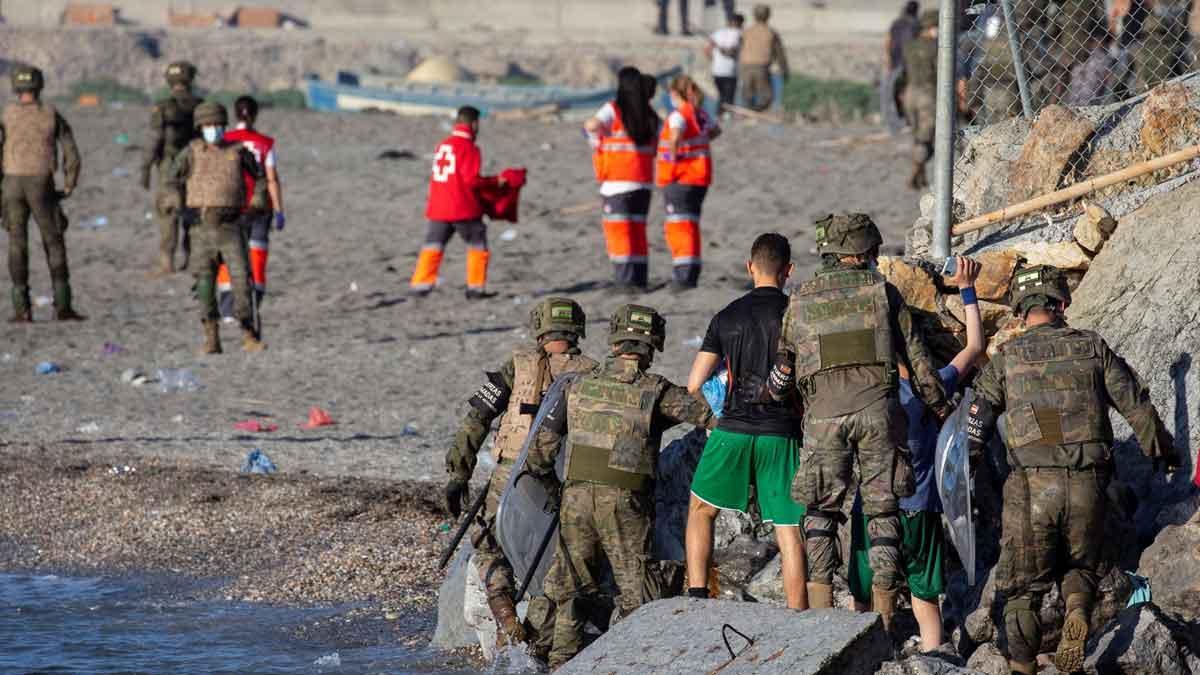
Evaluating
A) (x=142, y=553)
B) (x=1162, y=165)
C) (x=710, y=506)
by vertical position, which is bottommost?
(x=142, y=553)

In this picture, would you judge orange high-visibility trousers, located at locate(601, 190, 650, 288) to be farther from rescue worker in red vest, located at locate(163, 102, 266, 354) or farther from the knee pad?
the knee pad

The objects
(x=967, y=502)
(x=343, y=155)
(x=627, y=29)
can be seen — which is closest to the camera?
(x=967, y=502)

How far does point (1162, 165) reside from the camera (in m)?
8.47

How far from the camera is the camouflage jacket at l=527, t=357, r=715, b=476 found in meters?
7.21

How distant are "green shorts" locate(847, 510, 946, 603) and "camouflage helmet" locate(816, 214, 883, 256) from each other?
969mm

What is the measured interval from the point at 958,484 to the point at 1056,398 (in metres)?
0.45

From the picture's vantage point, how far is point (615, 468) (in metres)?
7.18

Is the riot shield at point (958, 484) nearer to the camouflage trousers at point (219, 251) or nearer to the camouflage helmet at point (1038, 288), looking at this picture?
the camouflage helmet at point (1038, 288)

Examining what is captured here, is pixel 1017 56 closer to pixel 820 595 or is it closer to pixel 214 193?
pixel 820 595

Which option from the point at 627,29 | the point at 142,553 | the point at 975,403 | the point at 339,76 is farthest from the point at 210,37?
the point at 975,403

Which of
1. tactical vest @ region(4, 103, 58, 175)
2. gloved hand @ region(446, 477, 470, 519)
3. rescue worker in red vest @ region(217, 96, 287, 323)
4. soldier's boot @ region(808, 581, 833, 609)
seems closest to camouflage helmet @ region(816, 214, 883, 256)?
soldier's boot @ region(808, 581, 833, 609)

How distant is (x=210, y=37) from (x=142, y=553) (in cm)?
4106

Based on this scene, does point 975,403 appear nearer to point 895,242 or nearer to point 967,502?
point 967,502

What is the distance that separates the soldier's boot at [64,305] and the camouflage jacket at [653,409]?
29.9 feet
